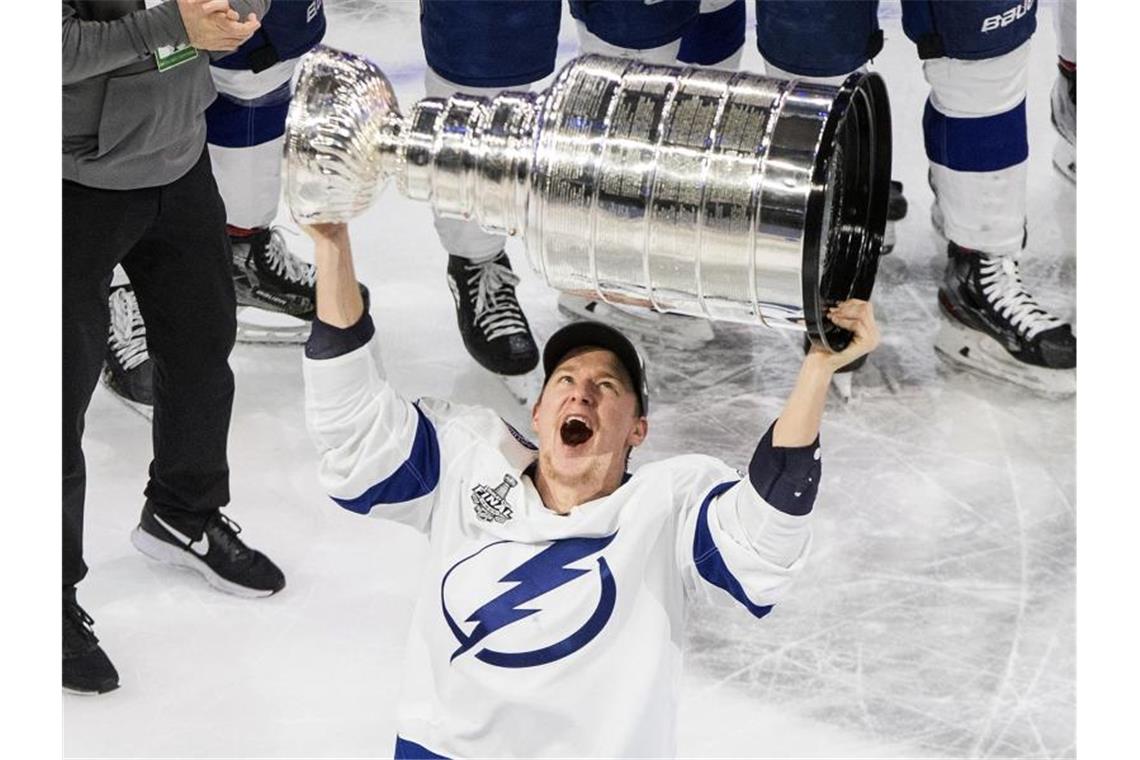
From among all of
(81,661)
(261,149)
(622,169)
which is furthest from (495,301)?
(622,169)

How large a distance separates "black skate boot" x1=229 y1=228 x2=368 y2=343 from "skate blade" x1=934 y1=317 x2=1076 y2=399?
3.19 feet

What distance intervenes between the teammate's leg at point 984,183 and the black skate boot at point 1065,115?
1.89 ft

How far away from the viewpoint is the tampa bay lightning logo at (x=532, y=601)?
6.95ft

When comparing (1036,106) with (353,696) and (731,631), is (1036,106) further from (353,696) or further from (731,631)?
(353,696)

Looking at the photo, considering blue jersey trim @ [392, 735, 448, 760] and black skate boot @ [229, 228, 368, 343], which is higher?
blue jersey trim @ [392, 735, 448, 760]

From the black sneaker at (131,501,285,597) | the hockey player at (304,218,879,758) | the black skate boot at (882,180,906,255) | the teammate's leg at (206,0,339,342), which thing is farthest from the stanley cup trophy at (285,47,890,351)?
the black skate boot at (882,180,906,255)

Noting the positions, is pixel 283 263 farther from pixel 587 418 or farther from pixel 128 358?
pixel 587 418

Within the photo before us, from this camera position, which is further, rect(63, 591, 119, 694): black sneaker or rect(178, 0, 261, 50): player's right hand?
rect(63, 591, 119, 694): black sneaker

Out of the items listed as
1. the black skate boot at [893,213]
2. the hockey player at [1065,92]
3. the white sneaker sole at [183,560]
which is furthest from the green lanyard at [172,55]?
the hockey player at [1065,92]

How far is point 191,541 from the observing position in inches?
117

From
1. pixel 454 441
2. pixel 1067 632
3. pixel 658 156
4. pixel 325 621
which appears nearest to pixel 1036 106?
pixel 1067 632

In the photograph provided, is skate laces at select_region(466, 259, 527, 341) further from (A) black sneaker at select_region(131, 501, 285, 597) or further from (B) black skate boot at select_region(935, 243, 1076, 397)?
(B) black skate boot at select_region(935, 243, 1076, 397)

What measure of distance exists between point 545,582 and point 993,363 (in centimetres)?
156

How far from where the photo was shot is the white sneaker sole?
9.75 feet
